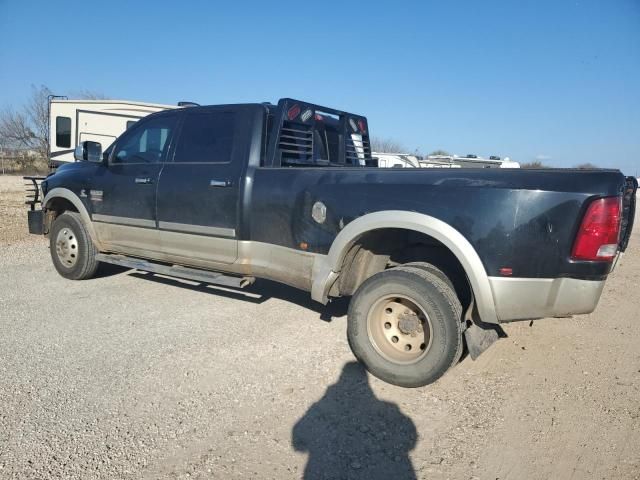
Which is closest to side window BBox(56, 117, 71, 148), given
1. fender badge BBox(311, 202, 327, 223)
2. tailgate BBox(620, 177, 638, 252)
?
fender badge BBox(311, 202, 327, 223)

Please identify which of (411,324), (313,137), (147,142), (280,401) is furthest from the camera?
(147,142)

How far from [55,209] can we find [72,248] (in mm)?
771

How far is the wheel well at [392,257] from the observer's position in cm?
371

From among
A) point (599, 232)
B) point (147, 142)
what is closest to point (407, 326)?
point (599, 232)

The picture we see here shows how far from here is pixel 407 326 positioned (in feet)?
11.4

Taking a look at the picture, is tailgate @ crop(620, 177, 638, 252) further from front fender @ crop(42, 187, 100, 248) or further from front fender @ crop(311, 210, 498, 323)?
front fender @ crop(42, 187, 100, 248)

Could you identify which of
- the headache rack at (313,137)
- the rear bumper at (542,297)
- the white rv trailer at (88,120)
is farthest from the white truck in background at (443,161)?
the rear bumper at (542,297)

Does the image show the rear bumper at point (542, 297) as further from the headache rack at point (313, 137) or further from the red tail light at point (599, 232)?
the headache rack at point (313, 137)

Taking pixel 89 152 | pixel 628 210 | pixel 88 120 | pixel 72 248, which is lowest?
pixel 72 248

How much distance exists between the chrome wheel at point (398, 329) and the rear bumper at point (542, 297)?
0.58 metres

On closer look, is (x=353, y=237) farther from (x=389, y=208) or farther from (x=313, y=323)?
(x=313, y=323)

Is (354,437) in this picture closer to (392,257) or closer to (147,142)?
(392,257)

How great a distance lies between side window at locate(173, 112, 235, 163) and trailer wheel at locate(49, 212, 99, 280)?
184 centimetres

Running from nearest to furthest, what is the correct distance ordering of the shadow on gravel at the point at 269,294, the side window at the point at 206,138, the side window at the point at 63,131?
the side window at the point at 206,138 < the shadow on gravel at the point at 269,294 < the side window at the point at 63,131
